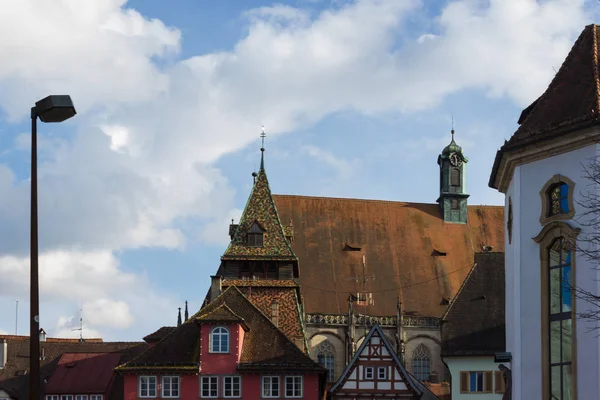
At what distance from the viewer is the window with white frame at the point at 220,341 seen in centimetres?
4938

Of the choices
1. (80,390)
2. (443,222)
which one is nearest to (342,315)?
(443,222)

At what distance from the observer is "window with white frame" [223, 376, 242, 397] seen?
49.2m

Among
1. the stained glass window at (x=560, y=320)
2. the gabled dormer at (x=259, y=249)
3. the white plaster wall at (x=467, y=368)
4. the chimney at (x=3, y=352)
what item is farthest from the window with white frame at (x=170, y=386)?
the stained glass window at (x=560, y=320)

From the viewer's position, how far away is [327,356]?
236ft

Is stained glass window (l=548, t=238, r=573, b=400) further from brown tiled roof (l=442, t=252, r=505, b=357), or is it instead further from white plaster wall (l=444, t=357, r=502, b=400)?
white plaster wall (l=444, t=357, r=502, b=400)

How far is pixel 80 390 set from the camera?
205 ft

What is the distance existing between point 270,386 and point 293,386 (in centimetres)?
97

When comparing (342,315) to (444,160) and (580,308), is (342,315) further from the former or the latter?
(580,308)

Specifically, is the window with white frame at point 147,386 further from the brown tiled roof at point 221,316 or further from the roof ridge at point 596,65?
the roof ridge at point 596,65

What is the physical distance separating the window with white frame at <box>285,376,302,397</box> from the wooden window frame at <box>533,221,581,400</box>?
24425mm

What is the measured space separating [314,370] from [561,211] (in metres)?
24.5

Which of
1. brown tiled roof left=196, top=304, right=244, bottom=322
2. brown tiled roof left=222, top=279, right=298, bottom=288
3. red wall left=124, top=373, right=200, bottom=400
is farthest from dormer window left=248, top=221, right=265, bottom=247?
red wall left=124, top=373, right=200, bottom=400

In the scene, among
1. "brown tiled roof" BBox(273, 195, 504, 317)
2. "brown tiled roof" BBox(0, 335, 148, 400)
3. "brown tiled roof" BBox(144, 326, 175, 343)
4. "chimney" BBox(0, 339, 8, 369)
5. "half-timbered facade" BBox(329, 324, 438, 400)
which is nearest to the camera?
"half-timbered facade" BBox(329, 324, 438, 400)

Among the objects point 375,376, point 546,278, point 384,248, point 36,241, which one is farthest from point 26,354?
point 36,241
